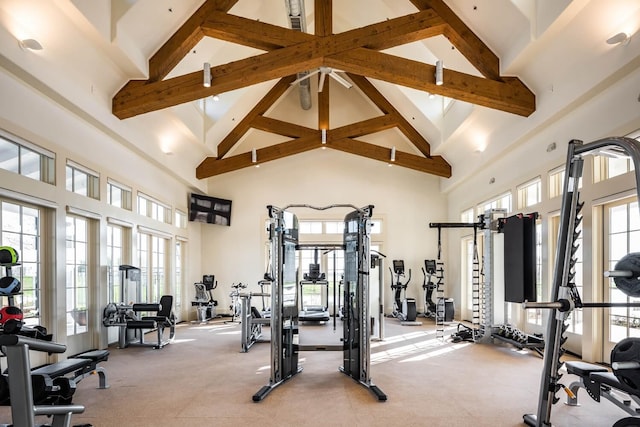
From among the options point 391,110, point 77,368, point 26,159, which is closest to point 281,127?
point 391,110

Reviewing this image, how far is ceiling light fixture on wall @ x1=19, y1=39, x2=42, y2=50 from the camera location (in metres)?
4.47

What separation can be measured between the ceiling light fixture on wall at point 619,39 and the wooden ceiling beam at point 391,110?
20.0ft

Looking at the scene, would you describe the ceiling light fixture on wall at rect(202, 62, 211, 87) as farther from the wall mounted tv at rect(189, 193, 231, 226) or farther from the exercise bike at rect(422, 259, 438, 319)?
the exercise bike at rect(422, 259, 438, 319)

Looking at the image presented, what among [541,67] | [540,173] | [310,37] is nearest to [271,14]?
[310,37]

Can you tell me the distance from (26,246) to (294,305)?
3.27m

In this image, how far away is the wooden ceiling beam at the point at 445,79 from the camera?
628 centimetres

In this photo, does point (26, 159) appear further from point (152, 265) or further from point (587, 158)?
point (587, 158)

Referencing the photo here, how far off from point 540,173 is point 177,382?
587 centimetres

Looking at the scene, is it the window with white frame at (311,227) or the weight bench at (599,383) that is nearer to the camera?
the weight bench at (599,383)

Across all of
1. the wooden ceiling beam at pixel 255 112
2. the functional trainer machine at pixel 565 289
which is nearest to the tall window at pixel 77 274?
the wooden ceiling beam at pixel 255 112

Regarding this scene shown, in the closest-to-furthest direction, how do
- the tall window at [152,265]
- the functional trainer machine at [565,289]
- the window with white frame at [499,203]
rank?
the functional trainer machine at [565,289] < the window with white frame at [499,203] < the tall window at [152,265]

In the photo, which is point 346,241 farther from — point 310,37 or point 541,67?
point 541,67

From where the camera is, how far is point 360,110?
466 inches

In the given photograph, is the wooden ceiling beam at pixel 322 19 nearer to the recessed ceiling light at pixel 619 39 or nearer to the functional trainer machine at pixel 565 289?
the recessed ceiling light at pixel 619 39
